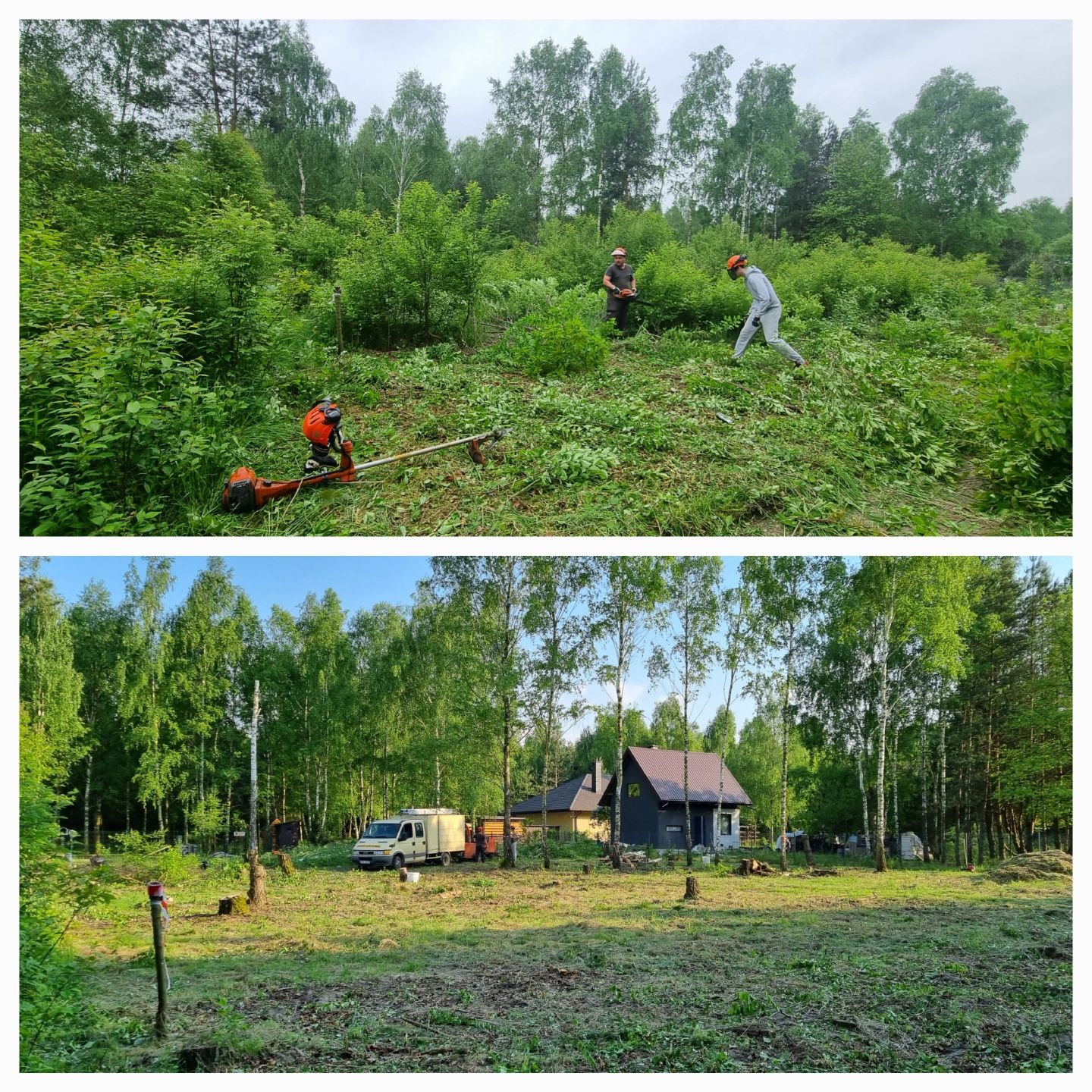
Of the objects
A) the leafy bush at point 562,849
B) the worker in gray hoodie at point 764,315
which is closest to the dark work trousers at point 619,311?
the worker in gray hoodie at point 764,315

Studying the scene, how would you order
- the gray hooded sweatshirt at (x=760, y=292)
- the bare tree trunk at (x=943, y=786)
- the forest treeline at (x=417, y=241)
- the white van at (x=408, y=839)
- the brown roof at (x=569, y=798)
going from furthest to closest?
the brown roof at (x=569, y=798)
the white van at (x=408, y=839)
the bare tree trunk at (x=943, y=786)
the gray hooded sweatshirt at (x=760, y=292)
the forest treeline at (x=417, y=241)

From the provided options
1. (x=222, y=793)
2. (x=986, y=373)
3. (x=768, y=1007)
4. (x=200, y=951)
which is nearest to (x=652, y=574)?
(x=986, y=373)

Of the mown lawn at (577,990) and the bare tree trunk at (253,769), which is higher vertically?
the bare tree trunk at (253,769)

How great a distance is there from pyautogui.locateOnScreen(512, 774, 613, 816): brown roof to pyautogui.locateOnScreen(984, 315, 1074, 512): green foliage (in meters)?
20.3

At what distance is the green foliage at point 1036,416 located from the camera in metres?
5.60

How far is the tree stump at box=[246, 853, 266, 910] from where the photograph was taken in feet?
25.3

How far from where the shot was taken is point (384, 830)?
42.4ft

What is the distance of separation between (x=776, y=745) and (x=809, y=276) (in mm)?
11955

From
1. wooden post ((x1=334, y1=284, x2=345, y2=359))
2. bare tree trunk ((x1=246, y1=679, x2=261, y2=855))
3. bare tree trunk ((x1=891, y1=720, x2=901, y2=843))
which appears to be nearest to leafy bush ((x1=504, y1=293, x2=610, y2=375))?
wooden post ((x1=334, y1=284, x2=345, y2=359))

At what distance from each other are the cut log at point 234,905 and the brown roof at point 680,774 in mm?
12109

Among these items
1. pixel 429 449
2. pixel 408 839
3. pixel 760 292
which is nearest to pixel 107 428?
pixel 429 449

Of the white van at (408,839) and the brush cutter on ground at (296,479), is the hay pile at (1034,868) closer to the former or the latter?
the white van at (408,839)

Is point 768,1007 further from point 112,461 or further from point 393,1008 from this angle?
point 112,461

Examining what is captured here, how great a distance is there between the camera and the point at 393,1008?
4785 mm
